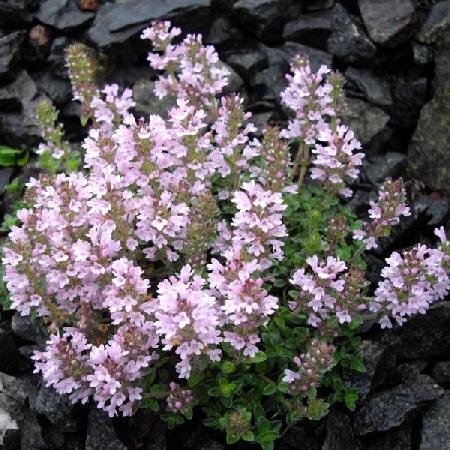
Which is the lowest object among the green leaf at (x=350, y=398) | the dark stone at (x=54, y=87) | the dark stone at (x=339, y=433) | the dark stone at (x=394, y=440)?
the dark stone at (x=394, y=440)

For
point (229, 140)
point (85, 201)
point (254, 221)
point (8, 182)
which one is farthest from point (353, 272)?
point (8, 182)

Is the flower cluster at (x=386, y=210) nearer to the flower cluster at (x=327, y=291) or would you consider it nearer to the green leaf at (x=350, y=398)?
the flower cluster at (x=327, y=291)

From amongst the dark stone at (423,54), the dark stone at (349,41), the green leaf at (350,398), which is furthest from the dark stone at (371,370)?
the dark stone at (349,41)

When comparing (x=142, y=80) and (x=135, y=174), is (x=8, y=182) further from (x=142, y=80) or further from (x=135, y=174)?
(x=135, y=174)

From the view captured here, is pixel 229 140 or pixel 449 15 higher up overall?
pixel 229 140

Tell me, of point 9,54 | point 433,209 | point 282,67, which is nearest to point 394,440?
point 433,209

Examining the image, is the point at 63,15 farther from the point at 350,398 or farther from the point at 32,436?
the point at 350,398
